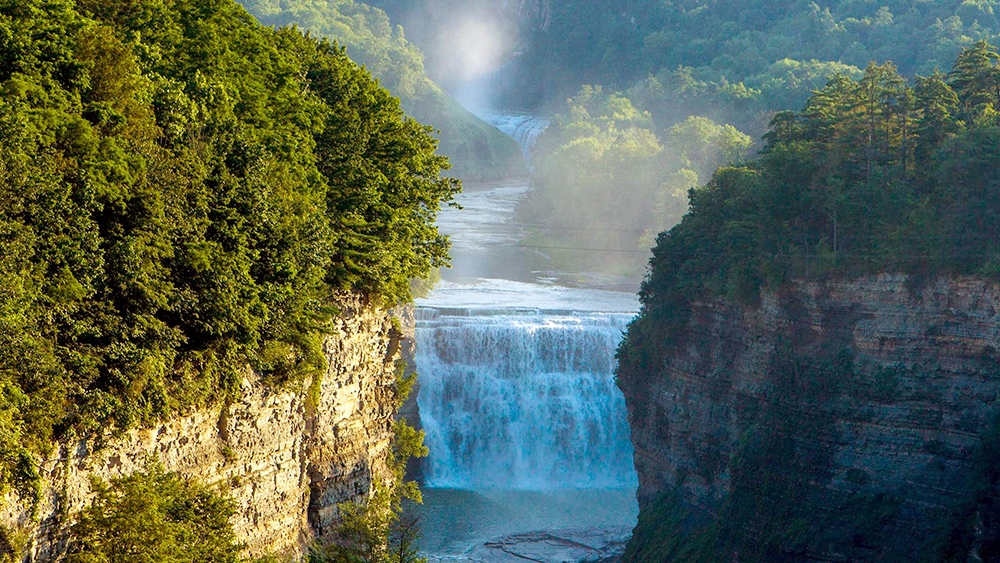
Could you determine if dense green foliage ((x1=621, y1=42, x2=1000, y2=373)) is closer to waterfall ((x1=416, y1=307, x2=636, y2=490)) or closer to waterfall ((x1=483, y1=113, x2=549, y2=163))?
waterfall ((x1=416, y1=307, x2=636, y2=490))

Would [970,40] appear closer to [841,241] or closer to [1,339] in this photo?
[841,241]

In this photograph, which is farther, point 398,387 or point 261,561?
point 398,387

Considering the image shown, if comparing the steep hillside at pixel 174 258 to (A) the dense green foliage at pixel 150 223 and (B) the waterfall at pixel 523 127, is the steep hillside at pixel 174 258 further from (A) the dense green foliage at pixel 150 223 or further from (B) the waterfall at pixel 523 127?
(B) the waterfall at pixel 523 127

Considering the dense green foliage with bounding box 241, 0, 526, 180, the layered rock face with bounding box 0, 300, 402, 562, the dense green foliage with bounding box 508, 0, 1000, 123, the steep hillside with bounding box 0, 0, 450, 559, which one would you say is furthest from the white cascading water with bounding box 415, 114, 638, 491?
the dense green foliage with bounding box 241, 0, 526, 180

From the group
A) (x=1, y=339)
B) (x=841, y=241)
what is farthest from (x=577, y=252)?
(x=1, y=339)

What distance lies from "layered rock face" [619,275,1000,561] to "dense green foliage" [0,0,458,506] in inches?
872

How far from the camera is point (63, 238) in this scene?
21.7 meters

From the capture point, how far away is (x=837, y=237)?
51562 mm

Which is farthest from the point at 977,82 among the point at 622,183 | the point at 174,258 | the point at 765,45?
the point at 765,45

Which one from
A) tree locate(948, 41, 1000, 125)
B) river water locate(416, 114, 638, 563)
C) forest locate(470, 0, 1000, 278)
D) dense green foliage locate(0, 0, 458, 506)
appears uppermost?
forest locate(470, 0, 1000, 278)

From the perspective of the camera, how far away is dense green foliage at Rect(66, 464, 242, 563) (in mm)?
21422

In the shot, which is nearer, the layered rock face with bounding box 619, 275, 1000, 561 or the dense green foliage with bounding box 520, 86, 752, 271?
the layered rock face with bounding box 619, 275, 1000, 561

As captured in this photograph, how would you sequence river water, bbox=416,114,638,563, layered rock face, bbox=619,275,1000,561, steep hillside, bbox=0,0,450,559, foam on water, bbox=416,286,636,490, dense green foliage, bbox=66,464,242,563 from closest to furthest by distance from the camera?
steep hillside, bbox=0,0,450,559
dense green foliage, bbox=66,464,242,563
layered rock face, bbox=619,275,1000,561
river water, bbox=416,114,638,563
foam on water, bbox=416,286,636,490

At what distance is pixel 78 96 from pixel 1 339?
6.04 meters
